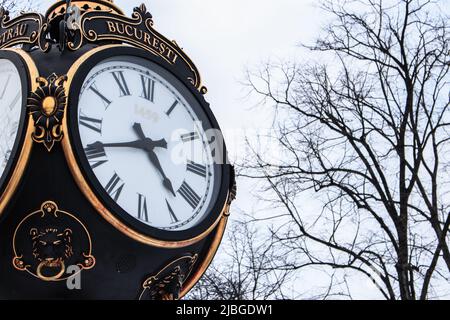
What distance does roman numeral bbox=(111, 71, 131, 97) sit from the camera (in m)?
5.81

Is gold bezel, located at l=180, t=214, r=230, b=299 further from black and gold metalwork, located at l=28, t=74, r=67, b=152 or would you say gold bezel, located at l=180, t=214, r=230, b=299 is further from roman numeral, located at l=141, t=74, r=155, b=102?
black and gold metalwork, located at l=28, t=74, r=67, b=152

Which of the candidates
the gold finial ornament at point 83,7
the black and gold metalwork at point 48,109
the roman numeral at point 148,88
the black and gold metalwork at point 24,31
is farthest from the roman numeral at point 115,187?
the gold finial ornament at point 83,7

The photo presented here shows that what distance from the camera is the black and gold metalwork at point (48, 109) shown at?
534 centimetres

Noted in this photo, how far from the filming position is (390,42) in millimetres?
13375

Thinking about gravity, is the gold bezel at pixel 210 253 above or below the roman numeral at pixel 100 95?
below

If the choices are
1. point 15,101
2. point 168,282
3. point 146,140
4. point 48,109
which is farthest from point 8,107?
point 168,282

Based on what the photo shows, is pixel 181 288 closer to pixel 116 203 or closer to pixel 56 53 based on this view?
pixel 116 203

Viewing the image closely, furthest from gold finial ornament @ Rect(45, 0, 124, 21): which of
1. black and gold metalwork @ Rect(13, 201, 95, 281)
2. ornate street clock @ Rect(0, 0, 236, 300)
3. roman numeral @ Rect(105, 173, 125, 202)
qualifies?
black and gold metalwork @ Rect(13, 201, 95, 281)

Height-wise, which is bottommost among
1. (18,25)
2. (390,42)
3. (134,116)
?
(134,116)

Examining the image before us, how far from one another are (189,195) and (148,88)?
24.7 inches

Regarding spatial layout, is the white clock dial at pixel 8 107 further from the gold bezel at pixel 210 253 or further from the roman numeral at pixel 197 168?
the gold bezel at pixel 210 253

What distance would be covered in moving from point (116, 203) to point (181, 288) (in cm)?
75

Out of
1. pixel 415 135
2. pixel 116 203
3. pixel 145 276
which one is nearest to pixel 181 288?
pixel 145 276

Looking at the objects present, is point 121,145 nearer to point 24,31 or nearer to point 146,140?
point 146,140
